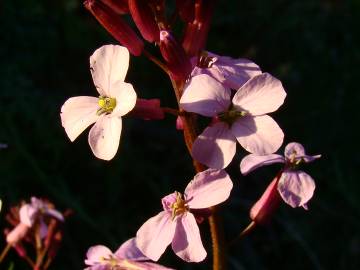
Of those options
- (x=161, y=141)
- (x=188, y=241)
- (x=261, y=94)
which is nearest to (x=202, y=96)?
(x=261, y=94)

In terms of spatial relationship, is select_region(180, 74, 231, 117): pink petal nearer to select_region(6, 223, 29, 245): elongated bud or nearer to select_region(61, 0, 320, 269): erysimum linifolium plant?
select_region(61, 0, 320, 269): erysimum linifolium plant

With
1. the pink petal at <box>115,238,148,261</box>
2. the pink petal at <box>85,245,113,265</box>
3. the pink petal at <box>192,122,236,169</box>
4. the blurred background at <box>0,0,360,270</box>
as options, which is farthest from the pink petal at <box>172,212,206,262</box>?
the blurred background at <box>0,0,360,270</box>

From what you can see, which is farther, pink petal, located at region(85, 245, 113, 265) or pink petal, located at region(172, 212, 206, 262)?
pink petal, located at region(85, 245, 113, 265)

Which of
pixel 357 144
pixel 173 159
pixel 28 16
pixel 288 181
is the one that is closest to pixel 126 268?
pixel 288 181

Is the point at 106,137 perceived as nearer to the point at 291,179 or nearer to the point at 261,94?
the point at 261,94

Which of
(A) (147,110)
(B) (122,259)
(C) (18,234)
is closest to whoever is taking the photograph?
(A) (147,110)

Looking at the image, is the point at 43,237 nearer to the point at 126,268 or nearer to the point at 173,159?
the point at 126,268

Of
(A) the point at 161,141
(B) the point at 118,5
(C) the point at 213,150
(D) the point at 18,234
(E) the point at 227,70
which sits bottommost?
(A) the point at 161,141
